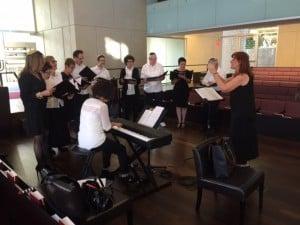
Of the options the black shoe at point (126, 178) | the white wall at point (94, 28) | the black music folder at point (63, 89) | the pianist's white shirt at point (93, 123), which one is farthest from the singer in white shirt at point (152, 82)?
the pianist's white shirt at point (93, 123)

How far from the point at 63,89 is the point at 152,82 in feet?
7.20

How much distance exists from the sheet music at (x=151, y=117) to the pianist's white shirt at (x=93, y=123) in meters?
0.44

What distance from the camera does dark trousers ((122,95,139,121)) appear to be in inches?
235

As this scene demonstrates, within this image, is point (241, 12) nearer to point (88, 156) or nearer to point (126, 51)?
point (126, 51)

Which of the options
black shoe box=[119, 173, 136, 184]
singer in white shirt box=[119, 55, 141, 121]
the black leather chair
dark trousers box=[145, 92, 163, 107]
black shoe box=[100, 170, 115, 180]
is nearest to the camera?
the black leather chair

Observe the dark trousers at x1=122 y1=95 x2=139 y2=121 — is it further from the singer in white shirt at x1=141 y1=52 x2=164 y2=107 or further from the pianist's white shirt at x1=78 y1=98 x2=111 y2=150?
the pianist's white shirt at x1=78 y1=98 x2=111 y2=150

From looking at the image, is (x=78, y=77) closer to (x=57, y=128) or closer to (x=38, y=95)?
(x=57, y=128)

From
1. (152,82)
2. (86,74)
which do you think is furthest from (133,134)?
(152,82)

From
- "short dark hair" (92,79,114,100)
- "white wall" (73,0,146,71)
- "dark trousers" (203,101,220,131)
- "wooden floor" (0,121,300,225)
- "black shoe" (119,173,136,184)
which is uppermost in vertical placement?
"white wall" (73,0,146,71)

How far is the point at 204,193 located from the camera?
315 centimetres

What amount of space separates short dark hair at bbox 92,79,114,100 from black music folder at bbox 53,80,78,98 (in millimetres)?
1292

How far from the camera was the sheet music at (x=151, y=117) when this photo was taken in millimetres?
3068

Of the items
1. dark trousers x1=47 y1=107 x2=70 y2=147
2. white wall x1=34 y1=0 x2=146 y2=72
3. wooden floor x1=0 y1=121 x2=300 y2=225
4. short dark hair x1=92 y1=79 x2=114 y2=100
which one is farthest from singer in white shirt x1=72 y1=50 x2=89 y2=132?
short dark hair x1=92 y1=79 x2=114 y2=100

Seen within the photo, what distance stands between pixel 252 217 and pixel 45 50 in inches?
289
